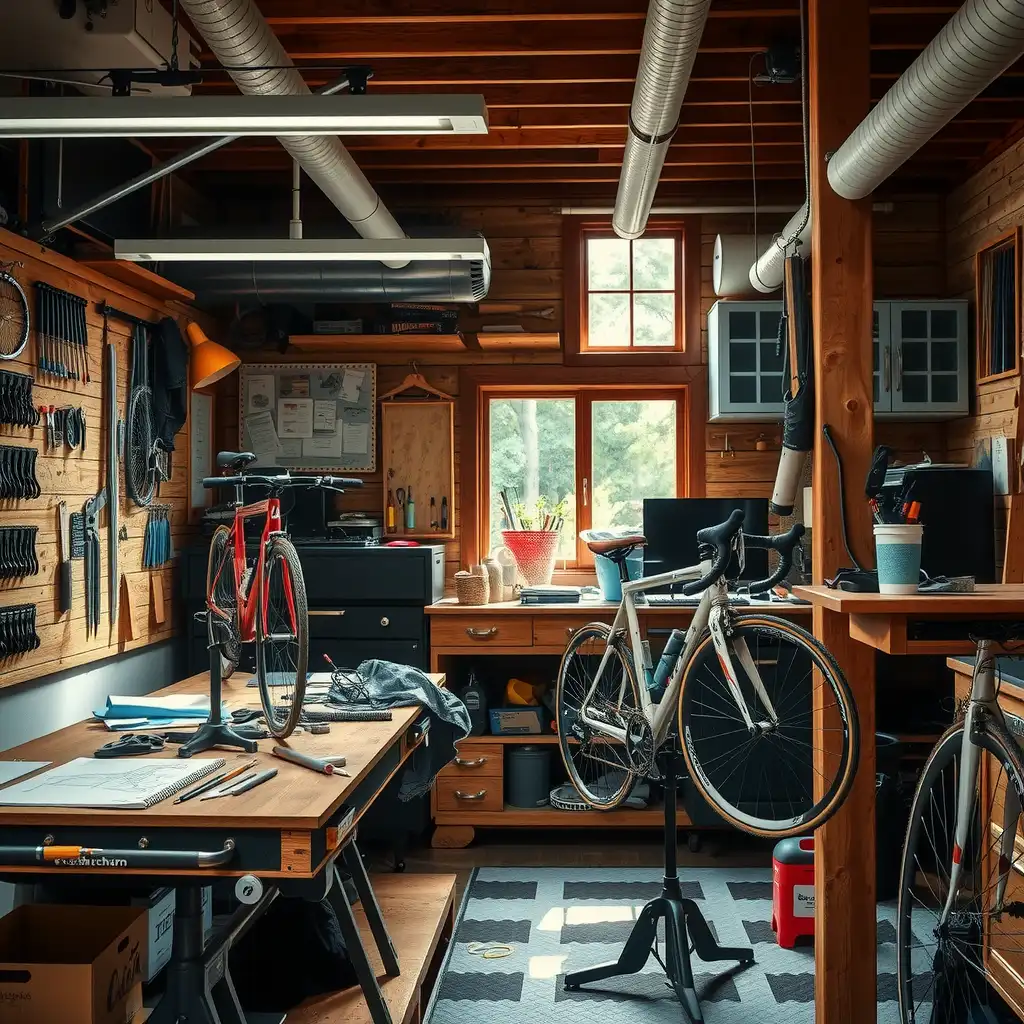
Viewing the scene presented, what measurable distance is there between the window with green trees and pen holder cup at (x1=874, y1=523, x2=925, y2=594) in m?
3.16

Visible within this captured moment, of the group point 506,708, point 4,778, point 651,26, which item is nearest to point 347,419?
point 506,708

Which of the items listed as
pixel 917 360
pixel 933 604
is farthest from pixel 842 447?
pixel 917 360

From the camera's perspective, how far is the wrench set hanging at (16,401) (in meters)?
3.33

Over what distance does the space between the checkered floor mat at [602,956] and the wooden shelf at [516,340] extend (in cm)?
245

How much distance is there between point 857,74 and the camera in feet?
9.40

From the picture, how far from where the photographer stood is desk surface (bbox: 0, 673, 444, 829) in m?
1.99

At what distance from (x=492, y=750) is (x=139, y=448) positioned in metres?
2.01

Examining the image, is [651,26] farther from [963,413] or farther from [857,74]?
[963,413]

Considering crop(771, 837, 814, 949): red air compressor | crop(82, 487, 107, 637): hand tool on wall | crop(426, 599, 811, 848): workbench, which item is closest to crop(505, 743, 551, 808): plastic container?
crop(426, 599, 811, 848): workbench

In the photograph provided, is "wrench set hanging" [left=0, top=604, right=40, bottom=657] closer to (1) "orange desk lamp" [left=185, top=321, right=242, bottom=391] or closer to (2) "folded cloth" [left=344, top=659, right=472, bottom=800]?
(2) "folded cloth" [left=344, top=659, right=472, bottom=800]

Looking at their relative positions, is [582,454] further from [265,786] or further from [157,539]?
[265,786]

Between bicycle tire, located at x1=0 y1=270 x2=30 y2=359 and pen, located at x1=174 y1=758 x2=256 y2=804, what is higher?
bicycle tire, located at x1=0 y1=270 x2=30 y2=359

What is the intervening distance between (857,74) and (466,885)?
10.6ft

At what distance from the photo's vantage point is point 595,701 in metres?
3.79
